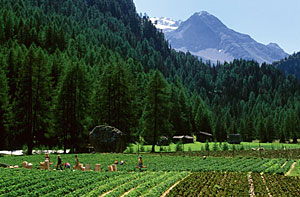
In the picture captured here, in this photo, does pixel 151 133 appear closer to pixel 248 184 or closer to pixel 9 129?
pixel 9 129

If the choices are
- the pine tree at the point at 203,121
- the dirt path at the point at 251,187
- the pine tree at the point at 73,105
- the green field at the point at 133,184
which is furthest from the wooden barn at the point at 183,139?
the dirt path at the point at 251,187

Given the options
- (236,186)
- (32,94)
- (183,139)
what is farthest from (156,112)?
(236,186)

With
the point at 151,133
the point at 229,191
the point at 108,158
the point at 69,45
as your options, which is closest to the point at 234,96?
the point at 69,45

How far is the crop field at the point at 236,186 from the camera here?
19.2 meters

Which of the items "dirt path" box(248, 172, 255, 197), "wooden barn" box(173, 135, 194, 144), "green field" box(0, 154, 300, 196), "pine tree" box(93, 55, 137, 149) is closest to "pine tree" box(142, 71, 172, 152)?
"pine tree" box(93, 55, 137, 149)

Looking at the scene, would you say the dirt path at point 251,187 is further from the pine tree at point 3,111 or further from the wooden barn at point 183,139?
the wooden barn at point 183,139

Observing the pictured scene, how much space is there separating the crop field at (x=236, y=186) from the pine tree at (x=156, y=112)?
2711cm

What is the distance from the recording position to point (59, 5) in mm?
185000

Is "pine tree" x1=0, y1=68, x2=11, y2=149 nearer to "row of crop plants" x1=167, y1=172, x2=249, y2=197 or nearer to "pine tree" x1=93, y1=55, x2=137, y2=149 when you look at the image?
"pine tree" x1=93, y1=55, x2=137, y2=149

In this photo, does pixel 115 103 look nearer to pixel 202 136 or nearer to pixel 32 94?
pixel 32 94

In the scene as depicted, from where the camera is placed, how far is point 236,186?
69.7 ft

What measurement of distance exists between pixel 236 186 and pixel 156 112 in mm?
32238

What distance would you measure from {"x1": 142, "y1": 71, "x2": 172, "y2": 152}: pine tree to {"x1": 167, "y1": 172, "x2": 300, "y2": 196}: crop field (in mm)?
27113

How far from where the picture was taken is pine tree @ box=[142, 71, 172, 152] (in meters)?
52.9
